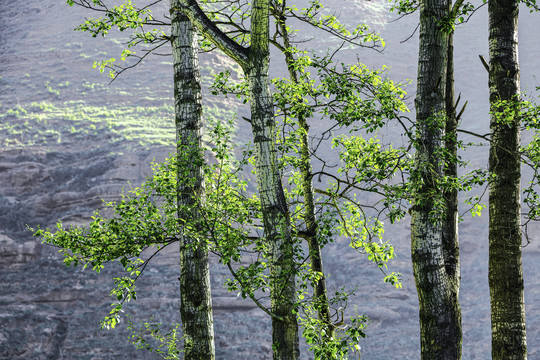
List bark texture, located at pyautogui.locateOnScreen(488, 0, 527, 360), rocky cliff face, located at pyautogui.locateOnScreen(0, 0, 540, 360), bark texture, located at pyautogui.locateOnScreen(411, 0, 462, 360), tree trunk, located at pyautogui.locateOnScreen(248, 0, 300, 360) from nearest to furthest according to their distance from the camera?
tree trunk, located at pyautogui.locateOnScreen(248, 0, 300, 360)
bark texture, located at pyautogui.locateOnScreen(411, 0, 462, 360)
bark texture, located at pyautogui.locateOnScreen(488, 0, 527, 360)
rocky cliff face, located at pyautogui.locateOnScreen(0, 0, 540, 360)

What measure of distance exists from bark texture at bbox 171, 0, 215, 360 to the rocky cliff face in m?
26.3

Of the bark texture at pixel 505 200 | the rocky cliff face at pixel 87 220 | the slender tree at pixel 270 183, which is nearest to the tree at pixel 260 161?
the slender tree at pixel 270 183

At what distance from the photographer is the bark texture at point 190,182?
546cm

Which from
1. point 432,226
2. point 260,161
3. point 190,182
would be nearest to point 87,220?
point 190,182

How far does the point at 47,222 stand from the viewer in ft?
121

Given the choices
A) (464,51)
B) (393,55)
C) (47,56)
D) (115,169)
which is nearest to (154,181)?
(115,169)

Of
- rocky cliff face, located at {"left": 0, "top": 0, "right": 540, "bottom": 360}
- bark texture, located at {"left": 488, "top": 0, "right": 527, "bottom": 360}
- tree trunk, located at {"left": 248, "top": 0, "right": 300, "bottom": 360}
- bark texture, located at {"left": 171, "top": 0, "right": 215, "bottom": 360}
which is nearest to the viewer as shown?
tree trunk, located at {"left": 248, "top": 0, "right": 300, "bottom": 360}

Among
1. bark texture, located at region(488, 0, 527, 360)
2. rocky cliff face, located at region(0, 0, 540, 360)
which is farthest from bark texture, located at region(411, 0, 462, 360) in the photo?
rocky cliff face, located at region(0, 0, 540, 360)

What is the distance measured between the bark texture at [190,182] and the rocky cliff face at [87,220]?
86.3ft

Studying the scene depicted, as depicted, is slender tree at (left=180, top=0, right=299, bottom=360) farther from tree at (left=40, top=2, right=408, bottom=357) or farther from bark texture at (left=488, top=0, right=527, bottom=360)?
bark texture at (left=488, top=0, right=527, bottom=360)

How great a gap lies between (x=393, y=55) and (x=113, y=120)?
40113mm

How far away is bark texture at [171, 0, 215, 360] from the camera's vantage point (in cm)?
546

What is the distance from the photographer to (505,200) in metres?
5.84

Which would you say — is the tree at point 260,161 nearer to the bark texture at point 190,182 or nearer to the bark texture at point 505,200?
the bark texture at point 190,182
